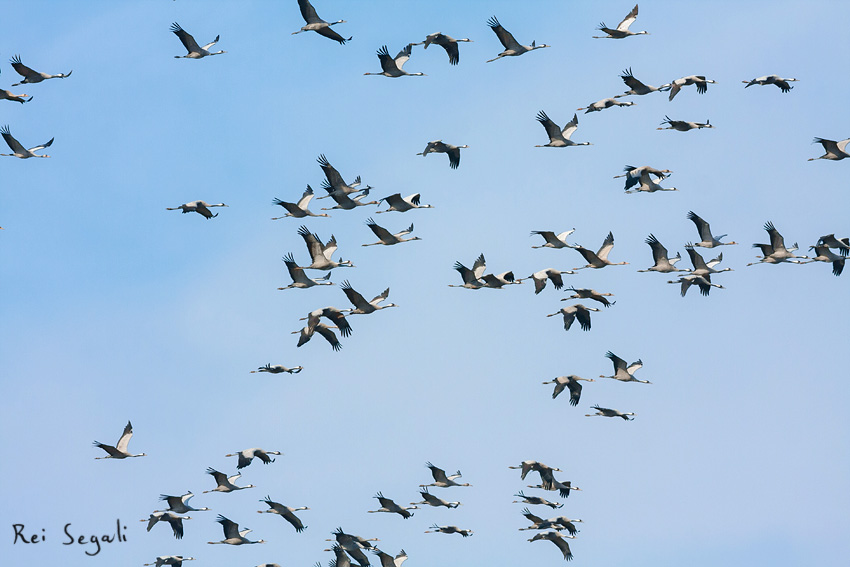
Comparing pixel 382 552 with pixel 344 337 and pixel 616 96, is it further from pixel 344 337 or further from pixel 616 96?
pixel 616 96

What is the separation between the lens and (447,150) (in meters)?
40.9

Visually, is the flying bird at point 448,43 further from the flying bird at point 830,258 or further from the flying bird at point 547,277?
the flying bird at point 830,258

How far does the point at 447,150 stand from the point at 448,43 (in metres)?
3.27

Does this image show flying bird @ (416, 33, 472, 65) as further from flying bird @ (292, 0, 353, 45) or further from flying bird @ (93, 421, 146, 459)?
flying bird @ (93, 421, 146, 459)

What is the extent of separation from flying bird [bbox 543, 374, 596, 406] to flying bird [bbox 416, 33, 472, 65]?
10313mm

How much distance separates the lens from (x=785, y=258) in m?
44.3

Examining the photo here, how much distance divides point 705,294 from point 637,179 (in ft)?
14.5

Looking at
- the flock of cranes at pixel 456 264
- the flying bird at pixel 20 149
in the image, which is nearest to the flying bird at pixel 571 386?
the flock of cranes at pixel 456 264

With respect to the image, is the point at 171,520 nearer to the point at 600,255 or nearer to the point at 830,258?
the point at 600,255

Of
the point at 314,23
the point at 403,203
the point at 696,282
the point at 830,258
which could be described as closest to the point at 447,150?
the point at 403,203

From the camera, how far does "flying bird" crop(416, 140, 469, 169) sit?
133ft

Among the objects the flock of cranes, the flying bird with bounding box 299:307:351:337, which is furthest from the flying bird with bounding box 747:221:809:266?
the flying bird with bounding box 299:307:351:337

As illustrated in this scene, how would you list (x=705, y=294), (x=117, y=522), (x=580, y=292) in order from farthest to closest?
(x=705, y=294)
(x=580, y=292)
(x=117, y=522)

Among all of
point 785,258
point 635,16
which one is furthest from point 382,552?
point 635,16
